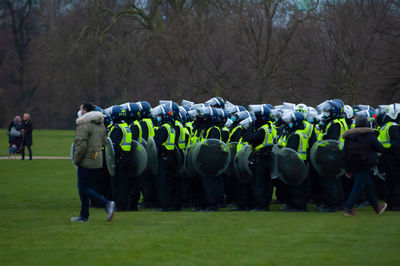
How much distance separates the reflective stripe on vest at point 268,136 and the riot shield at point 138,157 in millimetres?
2055

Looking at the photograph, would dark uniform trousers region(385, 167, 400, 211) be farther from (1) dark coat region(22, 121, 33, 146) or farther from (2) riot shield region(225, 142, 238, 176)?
(1) dark coat region(22, 121, 33, 146)

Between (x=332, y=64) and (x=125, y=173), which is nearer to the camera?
(x=125, y=173)

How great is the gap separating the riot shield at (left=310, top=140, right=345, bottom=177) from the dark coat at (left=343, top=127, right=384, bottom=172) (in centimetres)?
78

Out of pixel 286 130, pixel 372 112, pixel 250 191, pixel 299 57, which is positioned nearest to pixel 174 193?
pixel 250 191

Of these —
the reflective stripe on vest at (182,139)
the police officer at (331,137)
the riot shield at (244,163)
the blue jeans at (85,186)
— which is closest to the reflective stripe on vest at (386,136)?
the police officer at (331,137)

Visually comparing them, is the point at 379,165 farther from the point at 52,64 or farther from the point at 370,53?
the point at 52,64

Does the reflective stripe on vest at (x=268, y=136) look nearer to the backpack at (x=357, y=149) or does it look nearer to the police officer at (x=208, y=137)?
the police officer at (x=208, y=137)

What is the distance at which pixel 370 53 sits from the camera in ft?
92.2

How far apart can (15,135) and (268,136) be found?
765 inches

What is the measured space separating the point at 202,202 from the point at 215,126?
1.47m

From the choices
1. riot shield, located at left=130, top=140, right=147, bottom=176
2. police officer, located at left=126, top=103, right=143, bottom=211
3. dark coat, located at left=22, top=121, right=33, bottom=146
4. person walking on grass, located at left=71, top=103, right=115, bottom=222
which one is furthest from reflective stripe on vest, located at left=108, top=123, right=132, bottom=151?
dark coat, located at left=22, top=121, right=33, bottom=146

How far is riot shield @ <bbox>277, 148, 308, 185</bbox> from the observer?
485 inches

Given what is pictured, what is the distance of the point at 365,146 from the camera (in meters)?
11.3

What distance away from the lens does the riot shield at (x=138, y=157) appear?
12656 mm
